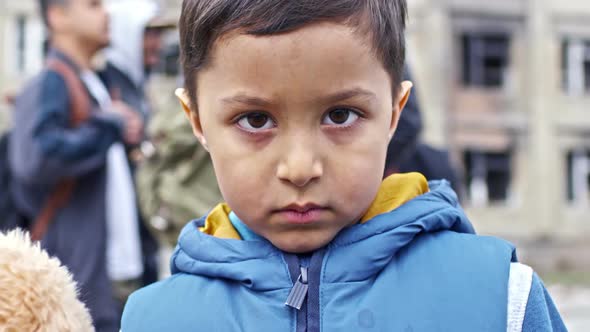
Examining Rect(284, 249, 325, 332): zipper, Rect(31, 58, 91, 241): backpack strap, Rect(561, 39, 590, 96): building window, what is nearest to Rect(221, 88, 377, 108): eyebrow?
Rect(284, 249, 325, 332): zipper

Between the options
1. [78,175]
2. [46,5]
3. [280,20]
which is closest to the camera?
[280,20]

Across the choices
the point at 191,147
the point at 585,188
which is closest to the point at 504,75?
the point at 585,188

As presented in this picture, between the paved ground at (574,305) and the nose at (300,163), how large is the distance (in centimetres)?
690

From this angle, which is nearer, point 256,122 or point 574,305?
point 256,122

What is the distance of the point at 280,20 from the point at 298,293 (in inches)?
16.1

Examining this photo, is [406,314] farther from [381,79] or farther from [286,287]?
[381,79]

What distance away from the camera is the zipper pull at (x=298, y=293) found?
4.00 ft

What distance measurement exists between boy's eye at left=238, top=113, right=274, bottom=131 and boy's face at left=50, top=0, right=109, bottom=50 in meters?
2.47

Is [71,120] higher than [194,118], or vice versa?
[194,118]

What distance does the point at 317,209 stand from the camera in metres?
1.21

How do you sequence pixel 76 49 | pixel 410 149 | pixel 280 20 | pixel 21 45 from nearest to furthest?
pixel 280 20, pixel 410 149, pixel 76 49, pixel 21 45

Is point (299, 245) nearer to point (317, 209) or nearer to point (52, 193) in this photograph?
point (317, 209)

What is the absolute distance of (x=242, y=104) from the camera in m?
1.21

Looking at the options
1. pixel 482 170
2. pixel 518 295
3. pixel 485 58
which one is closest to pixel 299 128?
pixel 518 295
